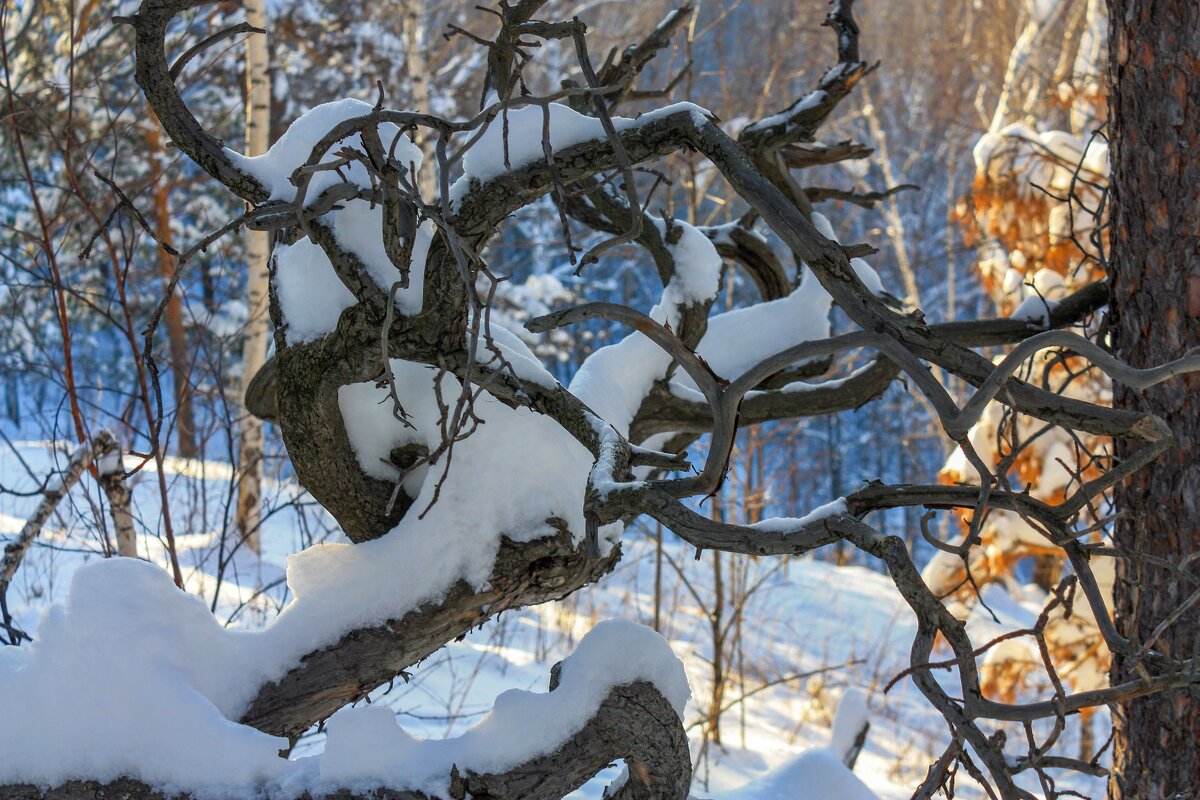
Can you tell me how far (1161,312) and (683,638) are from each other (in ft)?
19.1

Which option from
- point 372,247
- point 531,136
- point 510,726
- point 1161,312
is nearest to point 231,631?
point 510,726

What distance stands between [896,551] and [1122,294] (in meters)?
1.71

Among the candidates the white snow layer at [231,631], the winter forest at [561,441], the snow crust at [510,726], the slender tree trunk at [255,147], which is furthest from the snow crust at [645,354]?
the slender tree trunk at [255,147]

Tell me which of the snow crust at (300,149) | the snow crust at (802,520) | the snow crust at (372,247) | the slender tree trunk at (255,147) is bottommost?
the snow crust at (802,520)

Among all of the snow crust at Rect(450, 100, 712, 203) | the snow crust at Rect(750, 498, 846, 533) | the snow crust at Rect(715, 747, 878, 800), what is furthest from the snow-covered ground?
the snow crust at Rect(450, 100, 712, 203)

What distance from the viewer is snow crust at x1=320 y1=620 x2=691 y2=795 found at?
177cm

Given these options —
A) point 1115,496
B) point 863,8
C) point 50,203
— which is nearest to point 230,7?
point 50,203

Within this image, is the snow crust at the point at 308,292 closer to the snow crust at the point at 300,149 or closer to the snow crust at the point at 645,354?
the snow crust at the point at 300,149

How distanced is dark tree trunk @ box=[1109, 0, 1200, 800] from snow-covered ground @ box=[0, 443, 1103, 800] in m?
0.83

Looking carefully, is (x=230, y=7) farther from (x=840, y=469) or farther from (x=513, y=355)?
(x=840, y=469)

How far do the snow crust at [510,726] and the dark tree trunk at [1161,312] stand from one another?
1307 millimetres

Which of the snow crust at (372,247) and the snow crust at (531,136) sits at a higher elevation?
the snow crust at (531,136)

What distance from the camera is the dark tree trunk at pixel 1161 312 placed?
8.04 feet

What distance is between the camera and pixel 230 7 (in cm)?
819
